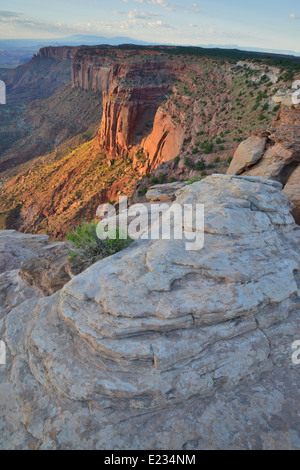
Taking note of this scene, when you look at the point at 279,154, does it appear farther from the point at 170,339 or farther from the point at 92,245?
the point at 170,339

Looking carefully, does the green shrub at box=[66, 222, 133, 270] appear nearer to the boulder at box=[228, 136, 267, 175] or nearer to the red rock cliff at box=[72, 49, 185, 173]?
the boulder at box=[228, 136, 267, 175]

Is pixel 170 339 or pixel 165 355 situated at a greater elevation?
pixel 170 339

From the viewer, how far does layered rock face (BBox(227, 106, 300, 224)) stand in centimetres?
1124

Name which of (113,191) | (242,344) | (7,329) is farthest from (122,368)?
(113,191)

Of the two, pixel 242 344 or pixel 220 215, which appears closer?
pixel 242 344

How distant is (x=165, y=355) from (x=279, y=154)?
10.6 meters

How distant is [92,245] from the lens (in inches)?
298

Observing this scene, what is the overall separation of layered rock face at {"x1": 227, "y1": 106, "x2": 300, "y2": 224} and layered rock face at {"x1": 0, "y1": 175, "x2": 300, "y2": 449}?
6.34 m

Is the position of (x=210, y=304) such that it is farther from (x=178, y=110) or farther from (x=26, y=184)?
(x=26, y=184)

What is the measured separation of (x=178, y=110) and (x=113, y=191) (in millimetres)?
15204

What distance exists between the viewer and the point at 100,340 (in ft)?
16.6

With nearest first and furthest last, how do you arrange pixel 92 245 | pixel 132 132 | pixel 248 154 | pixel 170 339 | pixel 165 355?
1. pixel 165 355
2. pixel 170 339
3. pixel 92 245
4. pixel 248 154
5. pixel 132 132

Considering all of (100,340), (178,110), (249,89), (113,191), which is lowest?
(113,191)

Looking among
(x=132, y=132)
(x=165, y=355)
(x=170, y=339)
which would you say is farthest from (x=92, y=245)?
(x=132, y=132)
